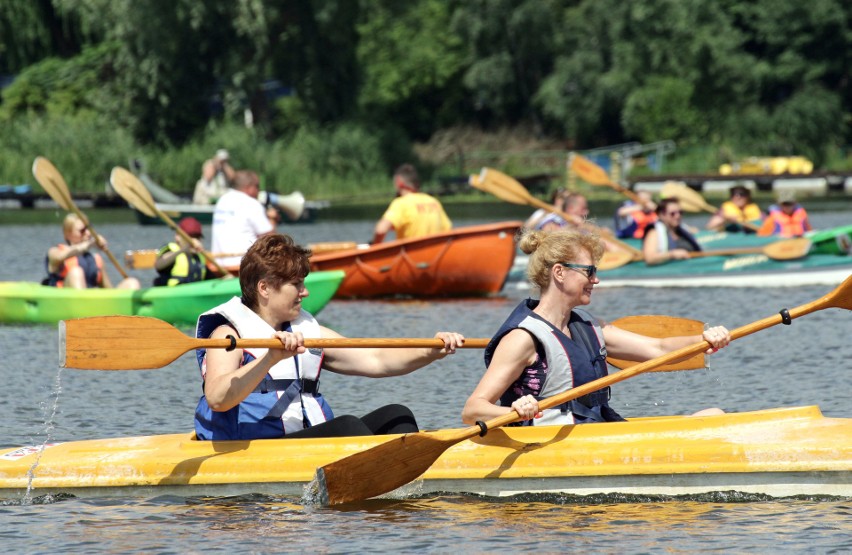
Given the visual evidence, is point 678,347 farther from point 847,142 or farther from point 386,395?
point 847,142

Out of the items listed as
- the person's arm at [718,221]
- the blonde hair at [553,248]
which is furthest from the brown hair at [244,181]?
the blonde hair at [553,248]

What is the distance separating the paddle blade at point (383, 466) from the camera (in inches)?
245

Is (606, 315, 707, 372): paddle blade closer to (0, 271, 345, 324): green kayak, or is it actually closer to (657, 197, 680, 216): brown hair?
(0, 271, 345, 324): green kayak

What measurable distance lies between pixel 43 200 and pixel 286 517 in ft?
103

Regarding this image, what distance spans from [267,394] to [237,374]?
Result: 472 mm

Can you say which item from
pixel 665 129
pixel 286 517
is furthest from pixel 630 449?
pixel 665 129

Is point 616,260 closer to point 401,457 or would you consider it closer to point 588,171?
point 588,171

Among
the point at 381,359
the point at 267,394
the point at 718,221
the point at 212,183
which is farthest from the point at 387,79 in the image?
the point at 267,394

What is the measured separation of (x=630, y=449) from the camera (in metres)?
6.30

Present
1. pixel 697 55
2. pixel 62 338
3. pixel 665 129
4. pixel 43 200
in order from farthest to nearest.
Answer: pixel 665 129
pixel 697 55
pixel 43 200
pixel 62 338

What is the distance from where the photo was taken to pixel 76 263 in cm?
1298

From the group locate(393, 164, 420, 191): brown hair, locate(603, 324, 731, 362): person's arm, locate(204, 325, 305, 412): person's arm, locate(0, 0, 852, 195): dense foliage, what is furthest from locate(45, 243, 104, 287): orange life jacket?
locate(0, 0, 852, 195): dense foliage

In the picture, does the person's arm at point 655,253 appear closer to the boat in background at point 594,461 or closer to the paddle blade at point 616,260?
the paddle blade at point 616,260

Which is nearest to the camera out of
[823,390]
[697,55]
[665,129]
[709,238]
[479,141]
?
[823,390]
